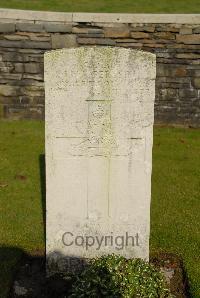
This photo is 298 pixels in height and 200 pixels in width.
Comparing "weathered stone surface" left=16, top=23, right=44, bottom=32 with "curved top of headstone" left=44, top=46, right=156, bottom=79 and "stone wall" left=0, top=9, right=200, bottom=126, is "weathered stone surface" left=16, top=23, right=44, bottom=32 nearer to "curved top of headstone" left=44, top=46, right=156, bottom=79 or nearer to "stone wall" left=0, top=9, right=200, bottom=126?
"stone wall" left=0, top=9, right=200, bottom=126

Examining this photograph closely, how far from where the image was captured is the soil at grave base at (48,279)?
475 cm

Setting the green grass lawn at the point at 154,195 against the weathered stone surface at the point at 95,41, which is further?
the weathered stone surface at the point at 95,41

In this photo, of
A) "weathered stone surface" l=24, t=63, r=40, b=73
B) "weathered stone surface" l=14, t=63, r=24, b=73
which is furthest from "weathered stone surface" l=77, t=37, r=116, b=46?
"weathered stone surface" l=14, t=63, r=24, b=73

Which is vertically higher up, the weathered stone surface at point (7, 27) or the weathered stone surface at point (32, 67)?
the weathered stone surface at point (7, 27)

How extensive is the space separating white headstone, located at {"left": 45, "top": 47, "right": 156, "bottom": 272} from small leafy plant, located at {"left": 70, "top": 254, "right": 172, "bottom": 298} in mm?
533

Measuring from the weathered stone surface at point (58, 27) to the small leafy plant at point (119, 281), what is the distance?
17.3 feet

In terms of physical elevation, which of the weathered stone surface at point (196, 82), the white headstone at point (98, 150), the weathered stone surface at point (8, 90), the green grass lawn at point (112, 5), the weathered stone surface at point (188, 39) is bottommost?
the white headstone at point (98, 150)

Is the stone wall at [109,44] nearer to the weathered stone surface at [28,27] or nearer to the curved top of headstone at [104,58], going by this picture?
the weathered stone surface at [28,27]

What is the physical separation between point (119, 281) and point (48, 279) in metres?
1.07

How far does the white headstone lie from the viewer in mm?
4473

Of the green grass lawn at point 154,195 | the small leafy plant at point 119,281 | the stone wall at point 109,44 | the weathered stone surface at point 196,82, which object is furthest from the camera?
the weathered stone surface at point 196,82

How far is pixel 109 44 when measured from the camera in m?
8.88

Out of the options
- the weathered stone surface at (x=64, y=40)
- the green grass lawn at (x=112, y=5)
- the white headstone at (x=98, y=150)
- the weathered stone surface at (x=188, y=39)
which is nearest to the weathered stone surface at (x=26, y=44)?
the weathered stone surface at (x=64, y=40)

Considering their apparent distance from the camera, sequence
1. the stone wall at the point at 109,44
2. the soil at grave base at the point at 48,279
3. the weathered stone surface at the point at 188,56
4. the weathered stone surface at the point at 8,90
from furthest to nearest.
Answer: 1. the weathered stone surface at the point at 8,90
2. the weathered stone surface at the point at 188,56
3. the stone wall at the point at 109,44
4. the soil at grave base at the point at 48,279
